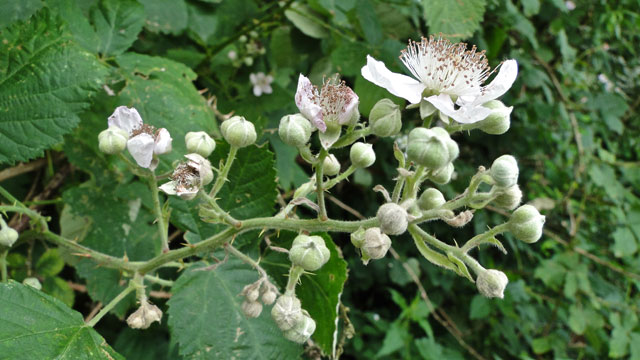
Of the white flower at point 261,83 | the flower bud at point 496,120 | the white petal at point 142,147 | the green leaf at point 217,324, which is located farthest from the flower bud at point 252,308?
the white flower at point 261,83

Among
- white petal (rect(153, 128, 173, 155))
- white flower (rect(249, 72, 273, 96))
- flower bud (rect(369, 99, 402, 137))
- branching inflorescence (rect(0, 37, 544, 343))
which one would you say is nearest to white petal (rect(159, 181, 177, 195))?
branching inflorescence (rect(0, 37, 544, 343))

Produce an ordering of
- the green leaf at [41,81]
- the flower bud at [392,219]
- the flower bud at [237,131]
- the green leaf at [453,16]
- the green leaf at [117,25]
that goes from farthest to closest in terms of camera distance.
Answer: the green leaf at [453,16], the green leaf at [117,25], the green leaf at [41,81], the flower bud at [237,131], the flower bud at [392,219]

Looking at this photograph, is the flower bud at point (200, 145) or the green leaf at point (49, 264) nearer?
the flower bud at point (200, 145)

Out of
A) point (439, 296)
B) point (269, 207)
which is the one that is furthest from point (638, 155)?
point (269, 207)

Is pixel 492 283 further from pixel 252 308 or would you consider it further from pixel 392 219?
pixel 252 308

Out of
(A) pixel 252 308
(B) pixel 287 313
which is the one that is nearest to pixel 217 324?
(A) pixel 252 308

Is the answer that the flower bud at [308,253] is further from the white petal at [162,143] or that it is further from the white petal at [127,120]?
the white petal at [127,120]
